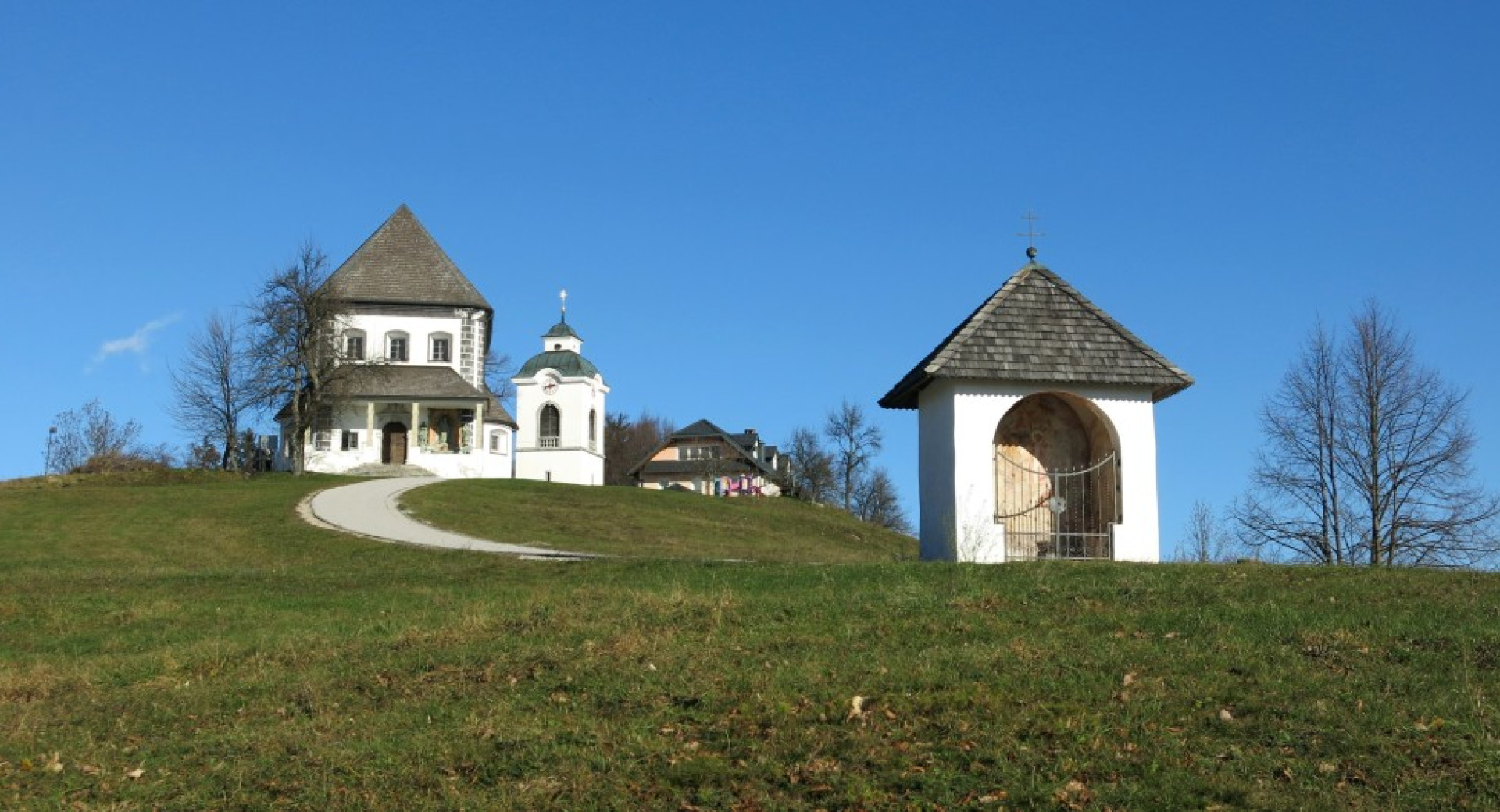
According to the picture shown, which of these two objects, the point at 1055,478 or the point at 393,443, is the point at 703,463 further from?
the point at 1055,478

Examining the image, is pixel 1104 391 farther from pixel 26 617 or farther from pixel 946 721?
pixel 26 617

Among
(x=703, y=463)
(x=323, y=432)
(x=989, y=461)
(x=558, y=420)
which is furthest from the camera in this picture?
(x=703, y=463)

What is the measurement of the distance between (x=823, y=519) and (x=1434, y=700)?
4370 centimetres

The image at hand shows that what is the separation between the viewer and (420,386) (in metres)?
61.0

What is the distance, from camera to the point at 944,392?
66.8 feet

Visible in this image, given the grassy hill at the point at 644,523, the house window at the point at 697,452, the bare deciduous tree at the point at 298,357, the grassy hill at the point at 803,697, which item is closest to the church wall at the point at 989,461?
the grassy hill at the point at 803,697

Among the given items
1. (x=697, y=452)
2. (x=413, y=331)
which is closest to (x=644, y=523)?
(x=413, y=331)

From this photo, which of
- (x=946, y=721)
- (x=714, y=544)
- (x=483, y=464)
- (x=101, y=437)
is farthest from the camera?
(x=101, y=437)

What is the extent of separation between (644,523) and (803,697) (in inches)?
1268

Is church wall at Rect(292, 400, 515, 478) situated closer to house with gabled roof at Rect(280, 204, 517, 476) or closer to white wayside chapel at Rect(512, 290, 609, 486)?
house with gabled roof at Rect(280, 204, 517, 476)

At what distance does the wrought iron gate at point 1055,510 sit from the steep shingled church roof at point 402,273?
45.8 m

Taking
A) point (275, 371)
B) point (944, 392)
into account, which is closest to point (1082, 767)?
point (944, 392)

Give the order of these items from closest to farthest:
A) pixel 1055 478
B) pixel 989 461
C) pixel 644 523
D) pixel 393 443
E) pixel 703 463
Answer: pixel 989 461
pixel 1055 478
pixel 644 523
pixel 393 443
pixel 703 463

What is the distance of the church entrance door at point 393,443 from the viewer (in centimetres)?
6138
